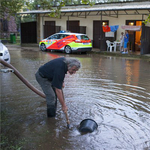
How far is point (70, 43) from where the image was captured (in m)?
18.5

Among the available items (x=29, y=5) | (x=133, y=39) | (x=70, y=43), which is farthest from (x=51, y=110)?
(x=133, y=39)

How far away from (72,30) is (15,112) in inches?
718

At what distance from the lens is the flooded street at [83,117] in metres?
4.33

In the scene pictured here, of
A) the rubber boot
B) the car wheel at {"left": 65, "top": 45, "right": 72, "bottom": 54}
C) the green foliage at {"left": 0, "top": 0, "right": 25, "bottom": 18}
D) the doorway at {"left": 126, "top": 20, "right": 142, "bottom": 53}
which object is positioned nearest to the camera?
the rubber boot

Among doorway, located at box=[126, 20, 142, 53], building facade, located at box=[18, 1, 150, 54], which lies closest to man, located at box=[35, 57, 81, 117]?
building facade, located at box=[18, 1, 150, 54]

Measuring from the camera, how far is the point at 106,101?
6609 mm

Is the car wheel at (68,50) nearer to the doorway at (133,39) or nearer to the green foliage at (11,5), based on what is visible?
the green foliage at (11,5)

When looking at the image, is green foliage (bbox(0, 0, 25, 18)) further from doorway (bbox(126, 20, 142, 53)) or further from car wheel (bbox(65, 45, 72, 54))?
doorway (bbox(126, 20, 142, 53))

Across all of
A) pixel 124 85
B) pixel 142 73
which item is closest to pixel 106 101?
pixel 124 85

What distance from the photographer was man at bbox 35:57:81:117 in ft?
14.2

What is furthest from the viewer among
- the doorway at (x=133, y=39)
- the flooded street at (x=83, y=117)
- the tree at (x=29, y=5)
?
the doorway at (x=133, y=39)

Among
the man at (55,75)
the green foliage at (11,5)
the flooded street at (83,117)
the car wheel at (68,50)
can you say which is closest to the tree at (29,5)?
the green foliage at (11,5)

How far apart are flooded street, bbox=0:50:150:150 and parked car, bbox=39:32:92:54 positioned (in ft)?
31.3

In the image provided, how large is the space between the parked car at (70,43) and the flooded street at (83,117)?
375 inches
